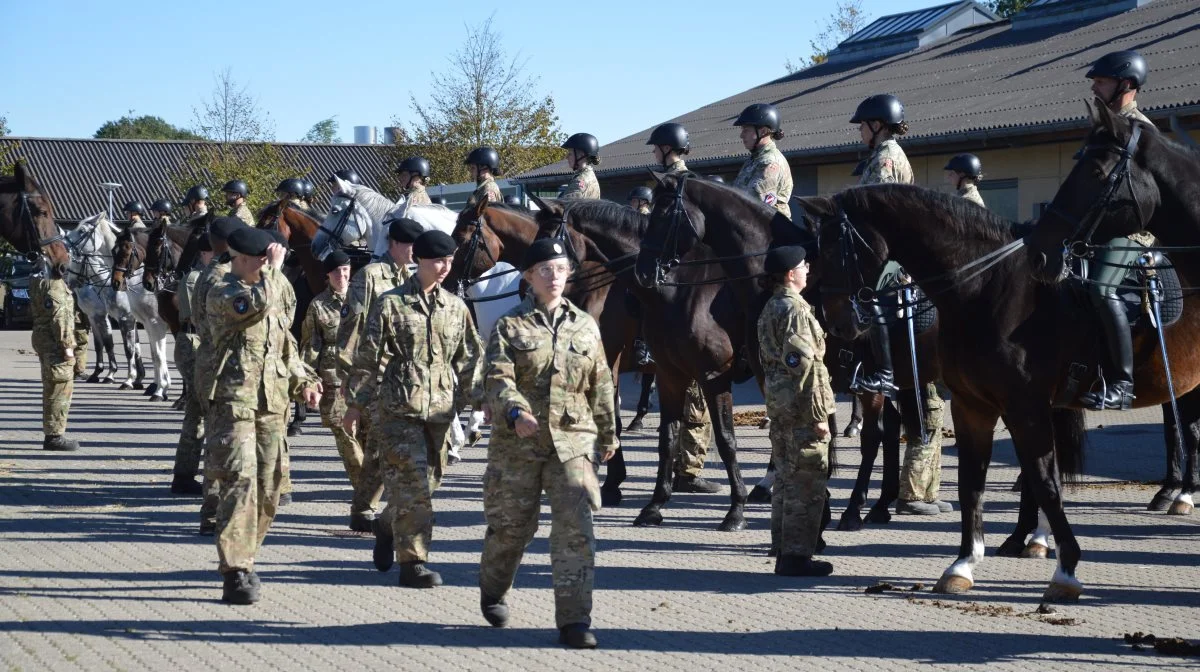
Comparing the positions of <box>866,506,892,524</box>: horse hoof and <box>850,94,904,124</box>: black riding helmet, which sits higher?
<box>850,94,904,124</box>: black riding helmet

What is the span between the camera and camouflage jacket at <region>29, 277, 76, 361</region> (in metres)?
14.0

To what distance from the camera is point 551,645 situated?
648 cm

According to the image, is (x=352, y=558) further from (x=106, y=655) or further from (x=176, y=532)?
(x=106, y=655)

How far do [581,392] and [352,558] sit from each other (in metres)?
2.95

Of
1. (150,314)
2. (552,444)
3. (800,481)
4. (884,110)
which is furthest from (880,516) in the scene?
(150,314)

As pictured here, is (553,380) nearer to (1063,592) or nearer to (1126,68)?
(1063,592)

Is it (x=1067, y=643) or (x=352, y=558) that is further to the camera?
(x=352, y=558)

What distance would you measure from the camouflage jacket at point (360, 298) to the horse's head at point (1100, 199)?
13.1 ft

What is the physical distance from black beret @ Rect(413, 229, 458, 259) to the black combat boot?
73.3 inches

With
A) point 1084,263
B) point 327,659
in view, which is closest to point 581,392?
point 327,659

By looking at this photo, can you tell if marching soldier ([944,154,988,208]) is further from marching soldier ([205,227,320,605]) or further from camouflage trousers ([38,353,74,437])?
camouflage trousers ([38,353,74,437])

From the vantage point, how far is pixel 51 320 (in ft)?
46.1

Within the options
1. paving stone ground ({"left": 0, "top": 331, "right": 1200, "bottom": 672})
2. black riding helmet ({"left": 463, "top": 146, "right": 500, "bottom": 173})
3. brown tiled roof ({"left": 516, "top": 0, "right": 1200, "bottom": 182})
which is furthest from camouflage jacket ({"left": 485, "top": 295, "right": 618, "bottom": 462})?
brown tiled roof ({"left": 516, "top": 0, "right": 1200, "bottom": 182})

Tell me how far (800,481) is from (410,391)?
247cm
